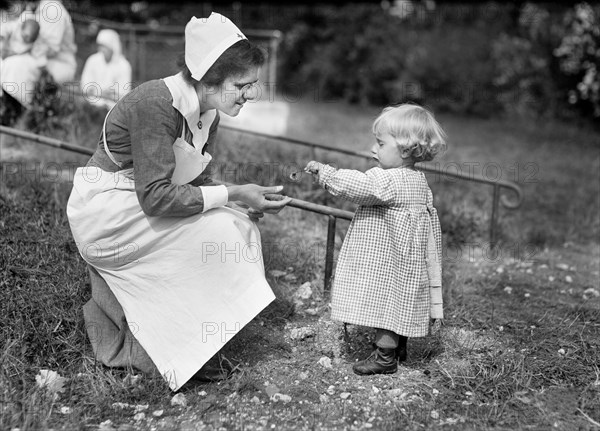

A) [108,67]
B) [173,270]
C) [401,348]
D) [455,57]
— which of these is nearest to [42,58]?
[108,67]

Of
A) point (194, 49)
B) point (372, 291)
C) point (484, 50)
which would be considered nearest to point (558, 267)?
point (372, 291)

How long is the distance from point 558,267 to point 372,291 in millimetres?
2693

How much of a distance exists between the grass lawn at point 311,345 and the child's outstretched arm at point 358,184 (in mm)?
848

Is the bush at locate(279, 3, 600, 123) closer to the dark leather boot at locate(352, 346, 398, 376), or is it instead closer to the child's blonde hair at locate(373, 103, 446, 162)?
the child's blonde hair at locate(373, 103, 446, 162)

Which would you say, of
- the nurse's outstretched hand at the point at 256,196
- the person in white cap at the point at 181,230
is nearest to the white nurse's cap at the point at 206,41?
the person in white cap at the point at 181,230

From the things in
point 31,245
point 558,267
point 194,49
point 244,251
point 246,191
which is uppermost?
point 194,49

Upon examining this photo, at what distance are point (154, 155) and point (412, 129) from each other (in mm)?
1127

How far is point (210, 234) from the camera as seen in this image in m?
3.03

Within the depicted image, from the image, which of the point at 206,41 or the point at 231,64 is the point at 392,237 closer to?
the point at 231,64

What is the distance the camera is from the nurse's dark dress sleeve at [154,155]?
286 cm

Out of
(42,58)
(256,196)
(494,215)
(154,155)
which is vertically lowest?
(494,215)

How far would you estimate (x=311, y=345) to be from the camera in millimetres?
3627

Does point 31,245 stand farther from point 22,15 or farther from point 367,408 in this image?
point 22,15

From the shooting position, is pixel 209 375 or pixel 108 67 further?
pixel 108 67
